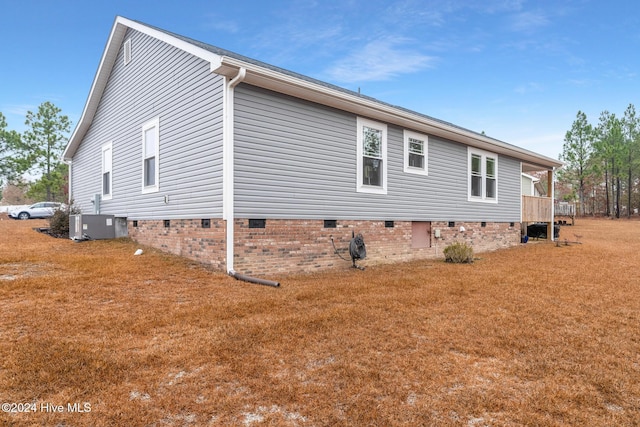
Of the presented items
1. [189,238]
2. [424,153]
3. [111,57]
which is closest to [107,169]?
[111,57]

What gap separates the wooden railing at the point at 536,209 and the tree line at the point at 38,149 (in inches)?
1291

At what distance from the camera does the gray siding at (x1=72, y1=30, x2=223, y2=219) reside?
7.19m

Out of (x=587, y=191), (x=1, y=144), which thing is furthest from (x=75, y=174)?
(x=587, y=191)

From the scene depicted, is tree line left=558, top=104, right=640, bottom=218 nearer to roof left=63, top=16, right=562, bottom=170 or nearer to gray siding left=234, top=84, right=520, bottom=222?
roof left=63, top=16, right=562, bottom=170

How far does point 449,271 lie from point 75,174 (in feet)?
50.6

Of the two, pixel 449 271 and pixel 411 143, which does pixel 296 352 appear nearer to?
pixel 449 271

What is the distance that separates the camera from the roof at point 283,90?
21.5 feet

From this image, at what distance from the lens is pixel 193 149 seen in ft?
25.4

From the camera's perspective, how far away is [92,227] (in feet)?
33.1

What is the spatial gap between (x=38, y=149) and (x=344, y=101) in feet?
Answer: 109

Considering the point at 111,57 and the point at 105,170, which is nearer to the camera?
the point at 111,57

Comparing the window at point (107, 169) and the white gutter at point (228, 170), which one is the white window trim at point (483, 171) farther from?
the window at point (107, 169)

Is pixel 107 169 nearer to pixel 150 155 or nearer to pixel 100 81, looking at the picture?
pixel 100 81

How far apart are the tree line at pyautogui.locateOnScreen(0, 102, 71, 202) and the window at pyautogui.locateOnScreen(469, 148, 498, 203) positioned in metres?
30.9
